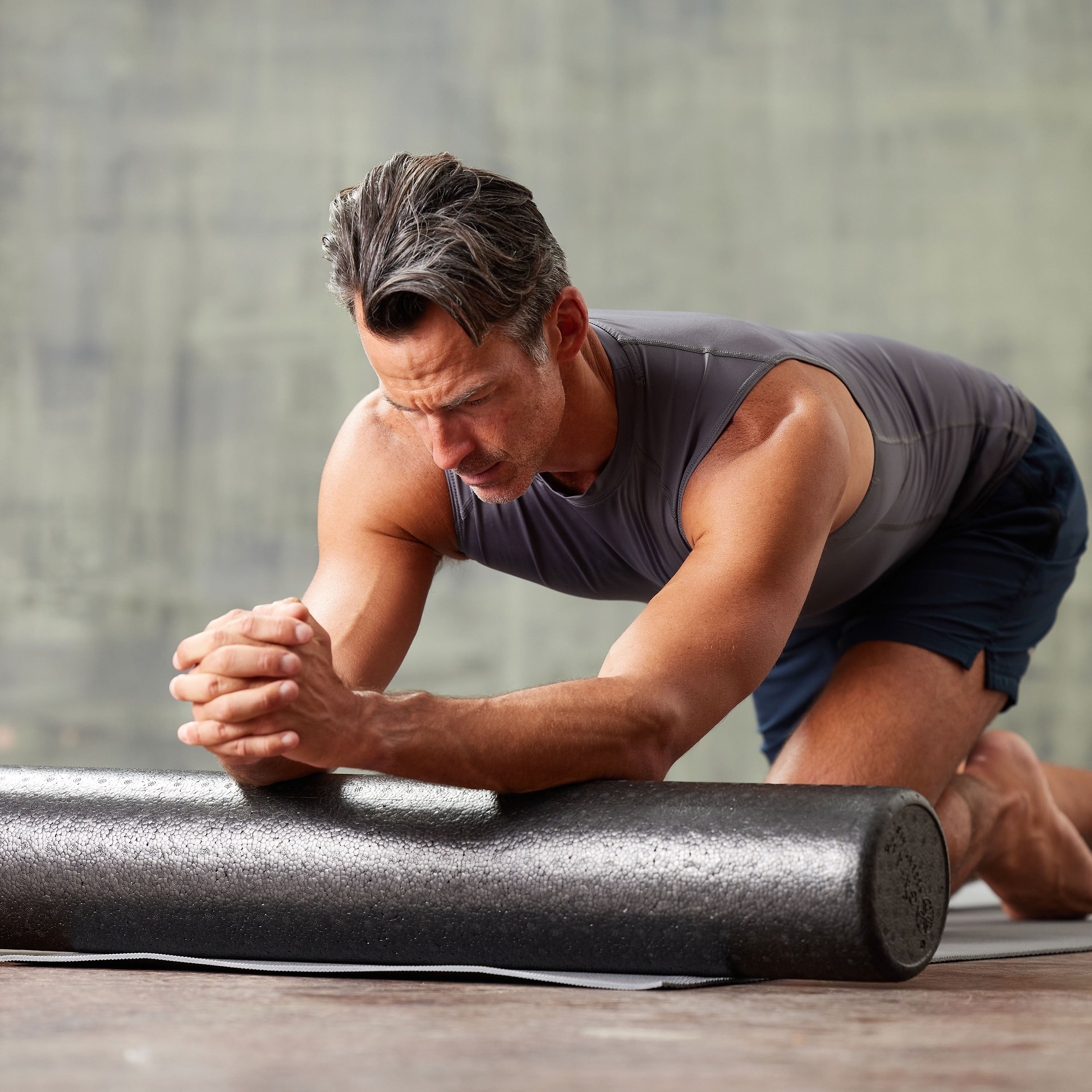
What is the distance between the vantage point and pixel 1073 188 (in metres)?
3.82

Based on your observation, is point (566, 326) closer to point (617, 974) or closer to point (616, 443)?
point (616, 443)

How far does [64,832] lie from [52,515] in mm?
2738

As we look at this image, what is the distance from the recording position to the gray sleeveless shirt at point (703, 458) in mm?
1596

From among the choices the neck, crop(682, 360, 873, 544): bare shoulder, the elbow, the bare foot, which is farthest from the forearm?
the bare foot

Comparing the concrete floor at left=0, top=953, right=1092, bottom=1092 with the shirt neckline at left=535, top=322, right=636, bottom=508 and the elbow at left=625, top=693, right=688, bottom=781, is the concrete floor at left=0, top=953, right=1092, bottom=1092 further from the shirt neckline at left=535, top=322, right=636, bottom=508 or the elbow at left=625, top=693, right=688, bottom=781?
the shirt neckline at left=535, top=322, right=636, bottom=508

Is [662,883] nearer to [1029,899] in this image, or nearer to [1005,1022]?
[1005,1022]

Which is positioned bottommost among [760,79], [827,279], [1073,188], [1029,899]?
[1029,899]

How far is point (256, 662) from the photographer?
118cm

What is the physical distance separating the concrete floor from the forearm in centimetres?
19

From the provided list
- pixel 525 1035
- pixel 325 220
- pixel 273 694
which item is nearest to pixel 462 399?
pixel 273 694

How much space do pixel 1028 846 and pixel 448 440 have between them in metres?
1.18

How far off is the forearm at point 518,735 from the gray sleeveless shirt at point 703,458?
35 centimetres

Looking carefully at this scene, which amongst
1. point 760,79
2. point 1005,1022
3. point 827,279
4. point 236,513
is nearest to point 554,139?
→ point 760,79

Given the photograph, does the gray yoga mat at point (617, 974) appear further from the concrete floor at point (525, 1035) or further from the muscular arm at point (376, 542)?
the muscular arm at point (376, 542)
